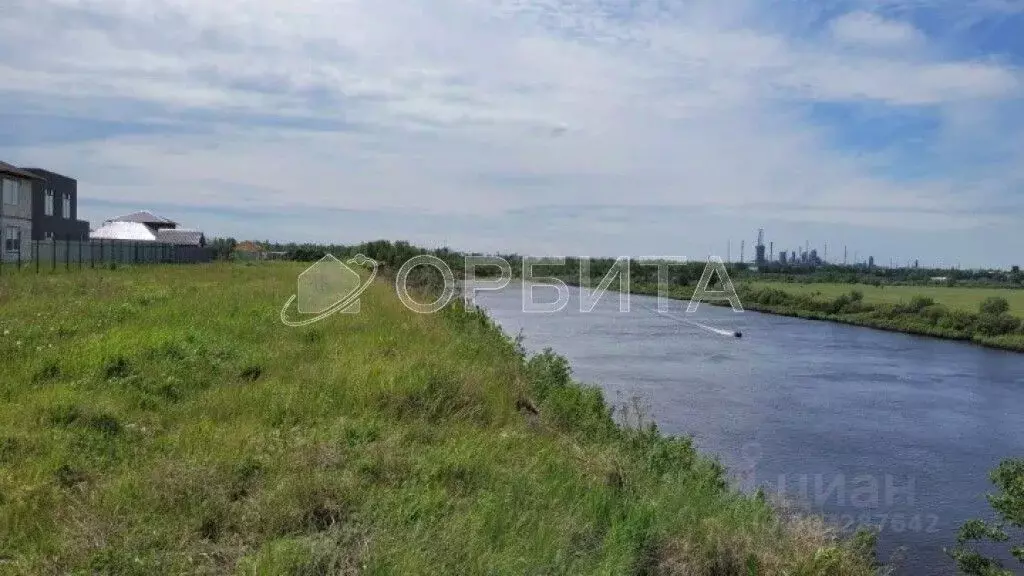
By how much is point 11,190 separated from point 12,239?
1.75 m

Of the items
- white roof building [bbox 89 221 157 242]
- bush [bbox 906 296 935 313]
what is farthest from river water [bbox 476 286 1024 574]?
white roof building [bbox 89 221 157 242]

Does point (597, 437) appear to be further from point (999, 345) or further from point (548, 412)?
point (999, 345)

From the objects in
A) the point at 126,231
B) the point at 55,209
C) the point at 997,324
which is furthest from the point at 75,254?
the point at 997,324

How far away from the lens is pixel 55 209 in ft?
127

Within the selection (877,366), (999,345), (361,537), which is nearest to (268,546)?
(361,537)

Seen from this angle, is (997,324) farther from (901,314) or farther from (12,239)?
(12,239)

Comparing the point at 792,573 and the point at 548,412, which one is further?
the point at 548,412

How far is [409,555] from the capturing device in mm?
4277

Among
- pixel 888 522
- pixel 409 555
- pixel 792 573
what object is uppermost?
pixel 409 555

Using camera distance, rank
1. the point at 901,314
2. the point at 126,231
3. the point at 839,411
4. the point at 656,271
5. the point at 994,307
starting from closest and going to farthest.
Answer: the point at 839,411 < the point at 994,307 < the point at 901,314 < the point at 126,231 < the point at 656,271

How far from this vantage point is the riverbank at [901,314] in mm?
39000

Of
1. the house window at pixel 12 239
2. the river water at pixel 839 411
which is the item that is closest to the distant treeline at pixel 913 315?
the river water at pixel 839 411

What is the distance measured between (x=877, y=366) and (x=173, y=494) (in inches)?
1075

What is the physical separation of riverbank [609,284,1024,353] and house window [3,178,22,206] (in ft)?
139
